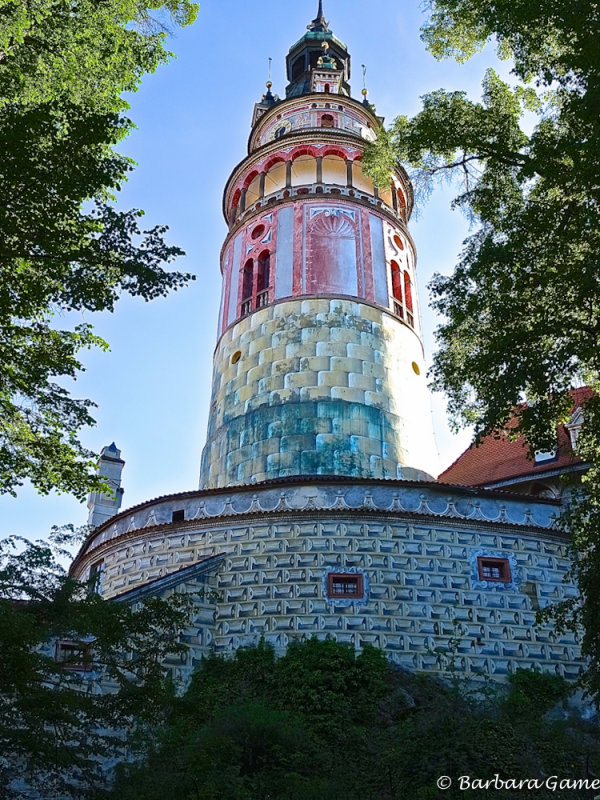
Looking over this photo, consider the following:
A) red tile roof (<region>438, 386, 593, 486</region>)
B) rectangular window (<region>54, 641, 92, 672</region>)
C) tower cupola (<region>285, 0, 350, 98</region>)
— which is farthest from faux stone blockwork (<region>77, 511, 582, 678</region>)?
tower cupola (<region>285, 0, 350, 98</region>)

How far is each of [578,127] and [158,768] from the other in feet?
29.7

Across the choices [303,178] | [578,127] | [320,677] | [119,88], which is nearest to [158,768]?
[320,677]

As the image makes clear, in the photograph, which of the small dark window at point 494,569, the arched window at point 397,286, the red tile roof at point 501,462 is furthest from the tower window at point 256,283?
the small dark window at point 494,569

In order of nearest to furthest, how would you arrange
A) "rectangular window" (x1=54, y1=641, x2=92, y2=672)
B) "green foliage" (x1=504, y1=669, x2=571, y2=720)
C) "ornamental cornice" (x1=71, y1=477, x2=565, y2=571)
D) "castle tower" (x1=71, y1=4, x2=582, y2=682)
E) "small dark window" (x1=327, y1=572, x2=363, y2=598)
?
"rectangular window" (x1=54, y1=641, x2=92, y2=672), "green foliage" (x1=504, y1=669, x2=571, y2=720), "castle tower" (x1=71, y1=4, x2=582, y2=682), "small dark window" (x1=327, y1=572, x2=363, y2=598), "ornamental cornice" (x1=71, y1=477, x2=565, y2=571)

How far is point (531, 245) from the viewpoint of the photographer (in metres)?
9.97

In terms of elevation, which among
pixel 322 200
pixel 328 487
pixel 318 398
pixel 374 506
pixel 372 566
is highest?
pixel 322 200

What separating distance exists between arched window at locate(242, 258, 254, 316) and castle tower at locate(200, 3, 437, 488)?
0.03 m

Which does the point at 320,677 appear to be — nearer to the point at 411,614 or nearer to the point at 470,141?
the point at 411,614

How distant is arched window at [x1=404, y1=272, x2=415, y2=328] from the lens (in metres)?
20.7

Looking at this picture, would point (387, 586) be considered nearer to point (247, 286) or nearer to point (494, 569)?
point (494, 569)

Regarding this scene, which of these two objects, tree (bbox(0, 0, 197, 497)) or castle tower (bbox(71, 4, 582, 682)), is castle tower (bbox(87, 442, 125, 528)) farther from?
tree (bbox(0, 0, 197, 497))

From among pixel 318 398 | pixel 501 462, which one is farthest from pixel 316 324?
pixel 501 462

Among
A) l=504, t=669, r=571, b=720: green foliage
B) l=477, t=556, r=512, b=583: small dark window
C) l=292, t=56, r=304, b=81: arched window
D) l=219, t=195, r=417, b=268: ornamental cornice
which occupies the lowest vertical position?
l=504, t=669, r=571, b=720: green foliage

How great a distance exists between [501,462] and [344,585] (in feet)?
20.5
